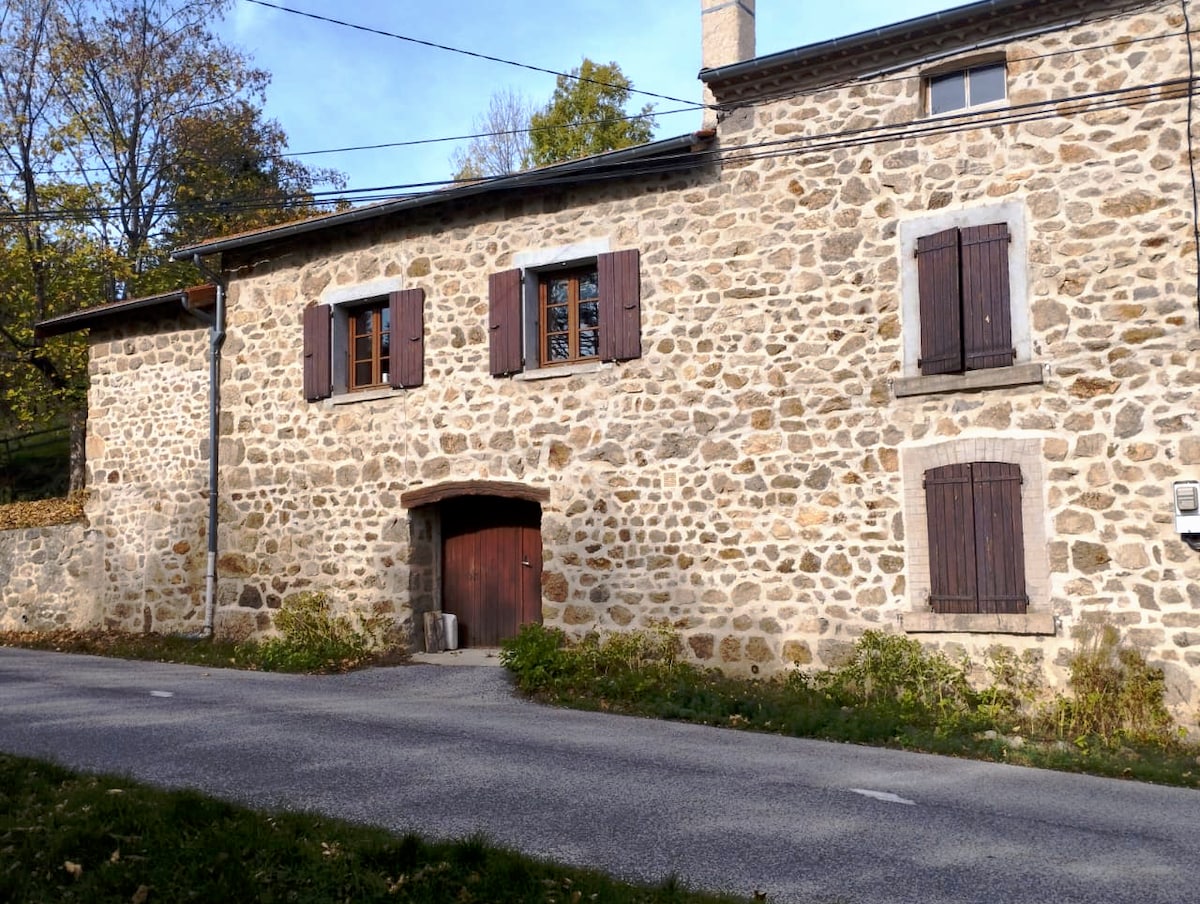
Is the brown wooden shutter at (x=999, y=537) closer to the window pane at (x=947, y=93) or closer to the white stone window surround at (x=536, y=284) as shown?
the window pane at (x=947, y=93)

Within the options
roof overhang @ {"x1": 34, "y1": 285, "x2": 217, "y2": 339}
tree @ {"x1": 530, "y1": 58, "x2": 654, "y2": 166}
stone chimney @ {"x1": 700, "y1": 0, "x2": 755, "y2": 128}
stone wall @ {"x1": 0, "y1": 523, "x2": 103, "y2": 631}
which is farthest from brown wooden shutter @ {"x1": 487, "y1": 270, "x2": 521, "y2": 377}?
tree @ {"x1": 530, "y1": 58, "x2": 654, "y2": 166}

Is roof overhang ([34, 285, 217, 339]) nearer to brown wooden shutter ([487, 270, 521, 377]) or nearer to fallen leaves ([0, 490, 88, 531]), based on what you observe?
fallen leaves ([0, 490, 88, 531])

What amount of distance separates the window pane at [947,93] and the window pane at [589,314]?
3.90m

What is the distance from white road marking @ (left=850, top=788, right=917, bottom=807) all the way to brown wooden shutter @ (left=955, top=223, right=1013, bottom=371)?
445 cm

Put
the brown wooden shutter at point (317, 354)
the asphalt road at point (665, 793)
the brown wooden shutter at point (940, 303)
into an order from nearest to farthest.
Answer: the asphalt road at point (665, 793) < the brown wooden shutter at point (940, 303) < the brown wooden shutter at point (317, 354)

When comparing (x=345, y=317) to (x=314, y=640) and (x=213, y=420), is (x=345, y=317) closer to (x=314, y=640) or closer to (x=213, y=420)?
(x=213, y=420)

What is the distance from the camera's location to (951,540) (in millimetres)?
9320

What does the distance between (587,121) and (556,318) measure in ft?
40.9

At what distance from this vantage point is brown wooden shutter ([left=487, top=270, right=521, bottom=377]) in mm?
11672

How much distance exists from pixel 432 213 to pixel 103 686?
610 centimetres

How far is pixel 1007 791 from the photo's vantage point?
639 cm

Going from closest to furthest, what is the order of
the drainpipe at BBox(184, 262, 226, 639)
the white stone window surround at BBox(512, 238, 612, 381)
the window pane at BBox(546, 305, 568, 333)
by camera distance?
the white stone window surround at BBox(512, 238, 612, 381) → the window pane at BBox(546, 305, 568, 333) → the drainpipe at BBox(184, 262, 226, 639)

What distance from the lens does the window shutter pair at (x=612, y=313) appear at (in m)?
11.0

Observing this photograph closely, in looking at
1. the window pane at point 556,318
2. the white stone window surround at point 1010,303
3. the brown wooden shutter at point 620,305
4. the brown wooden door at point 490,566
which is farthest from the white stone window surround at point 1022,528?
the brown wooden door at point 490,566
